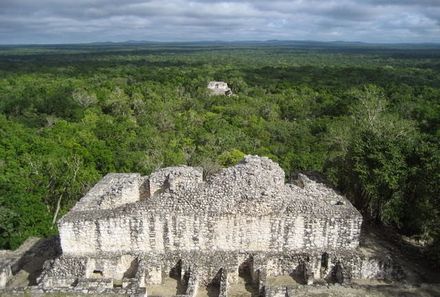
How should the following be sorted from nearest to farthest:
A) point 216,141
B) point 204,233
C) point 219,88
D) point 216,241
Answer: point 204,233, point 216,241, point 216,141, point 219,88

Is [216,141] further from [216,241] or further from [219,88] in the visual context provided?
[219,88]

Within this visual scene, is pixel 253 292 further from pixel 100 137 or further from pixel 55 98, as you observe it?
pixel 55 98

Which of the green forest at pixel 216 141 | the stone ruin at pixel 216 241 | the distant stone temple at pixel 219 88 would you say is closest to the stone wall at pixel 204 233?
the stone ruin at pixel 216 241

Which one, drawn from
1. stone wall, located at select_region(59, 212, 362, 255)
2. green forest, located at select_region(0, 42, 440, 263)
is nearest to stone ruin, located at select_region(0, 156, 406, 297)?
stone wall, located at select_region(59, 212, 362, 255)

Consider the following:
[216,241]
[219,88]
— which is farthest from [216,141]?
[219,88]

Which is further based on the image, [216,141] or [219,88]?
[219,88]

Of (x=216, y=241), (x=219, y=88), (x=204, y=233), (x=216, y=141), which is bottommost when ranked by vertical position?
(x=216, y=141)

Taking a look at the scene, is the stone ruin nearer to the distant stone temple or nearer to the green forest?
the green forest

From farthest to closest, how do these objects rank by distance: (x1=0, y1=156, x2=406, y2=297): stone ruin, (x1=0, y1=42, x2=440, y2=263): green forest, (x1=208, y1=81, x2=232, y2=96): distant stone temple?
(x1=208, y1=81, x2=232, y2=96): distant stone temple → (x1=0, y1=42, x2=440, y2=263): green forest → (x1=0, y1=156, x2=406, y2=297): stone ruin
